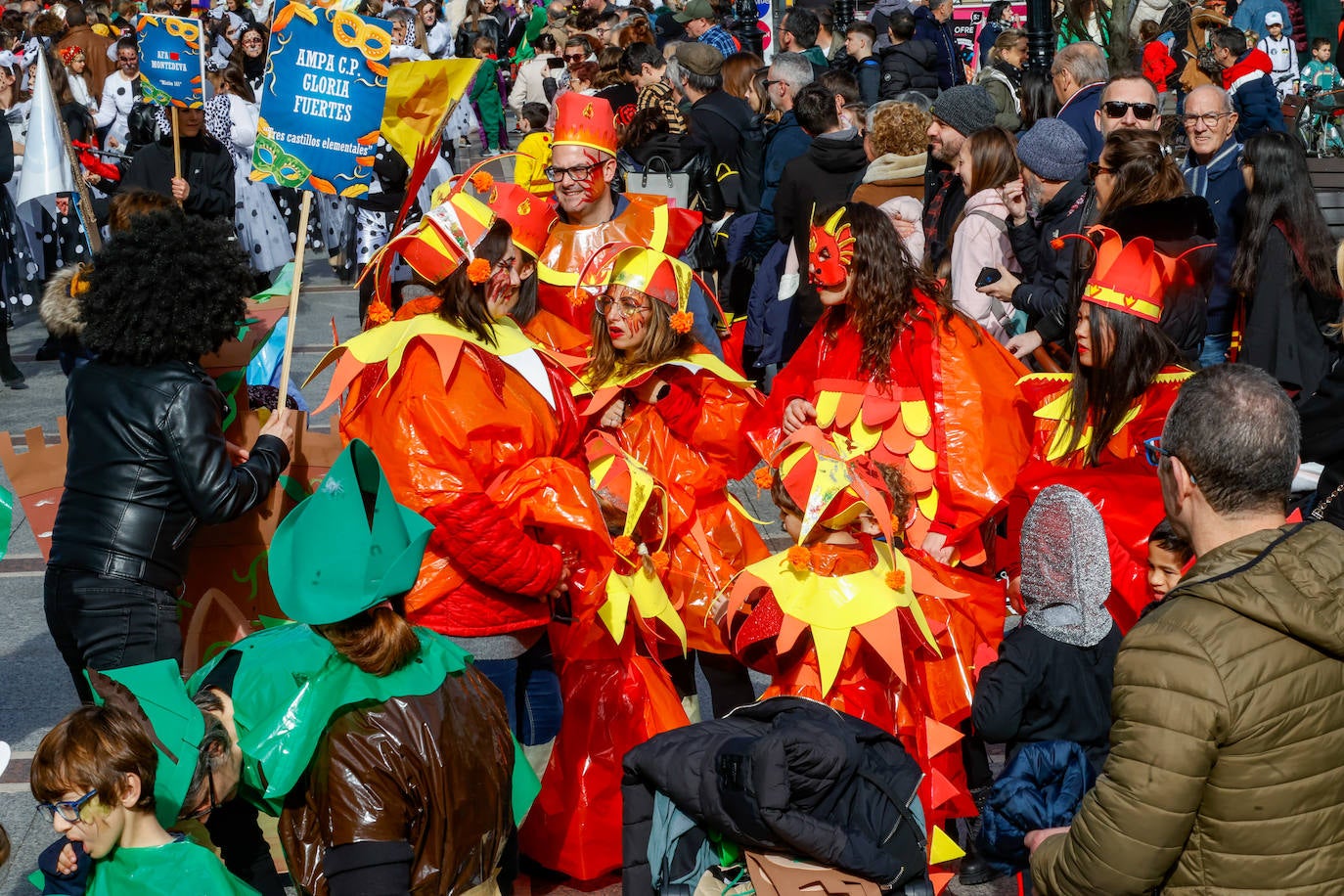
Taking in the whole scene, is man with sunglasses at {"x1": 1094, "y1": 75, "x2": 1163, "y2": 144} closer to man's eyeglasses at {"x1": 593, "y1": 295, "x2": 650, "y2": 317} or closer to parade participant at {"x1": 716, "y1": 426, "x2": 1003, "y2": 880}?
man's eyeglasses at {"x1": 593, "y1": 295, "x2": 650, "y2": 317}

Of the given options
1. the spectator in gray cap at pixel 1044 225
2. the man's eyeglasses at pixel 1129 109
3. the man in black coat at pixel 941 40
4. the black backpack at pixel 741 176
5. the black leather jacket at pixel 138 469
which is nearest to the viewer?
the black leather jacket at pixel 138 469

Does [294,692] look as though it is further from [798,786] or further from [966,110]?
[966,110]

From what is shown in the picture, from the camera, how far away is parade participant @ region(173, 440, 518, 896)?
289 centimetres

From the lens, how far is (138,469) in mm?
3992

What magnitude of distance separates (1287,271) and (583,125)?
304cm

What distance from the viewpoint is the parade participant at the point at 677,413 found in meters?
4.68

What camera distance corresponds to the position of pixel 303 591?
2904mm

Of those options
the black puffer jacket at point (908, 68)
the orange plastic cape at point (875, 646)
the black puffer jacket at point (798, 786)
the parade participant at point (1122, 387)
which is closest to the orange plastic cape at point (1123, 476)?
the parade participant at point (1122, 387)

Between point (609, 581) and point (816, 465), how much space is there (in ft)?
2.71

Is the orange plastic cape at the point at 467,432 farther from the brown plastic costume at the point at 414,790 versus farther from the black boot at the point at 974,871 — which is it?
the black boot at the point at 974,871

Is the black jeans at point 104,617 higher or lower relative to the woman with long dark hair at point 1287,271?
lower

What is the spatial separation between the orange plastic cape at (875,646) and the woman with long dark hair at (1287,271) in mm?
2560

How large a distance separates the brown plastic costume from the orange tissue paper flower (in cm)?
187

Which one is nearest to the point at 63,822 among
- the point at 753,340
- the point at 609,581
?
the point at 609,581
